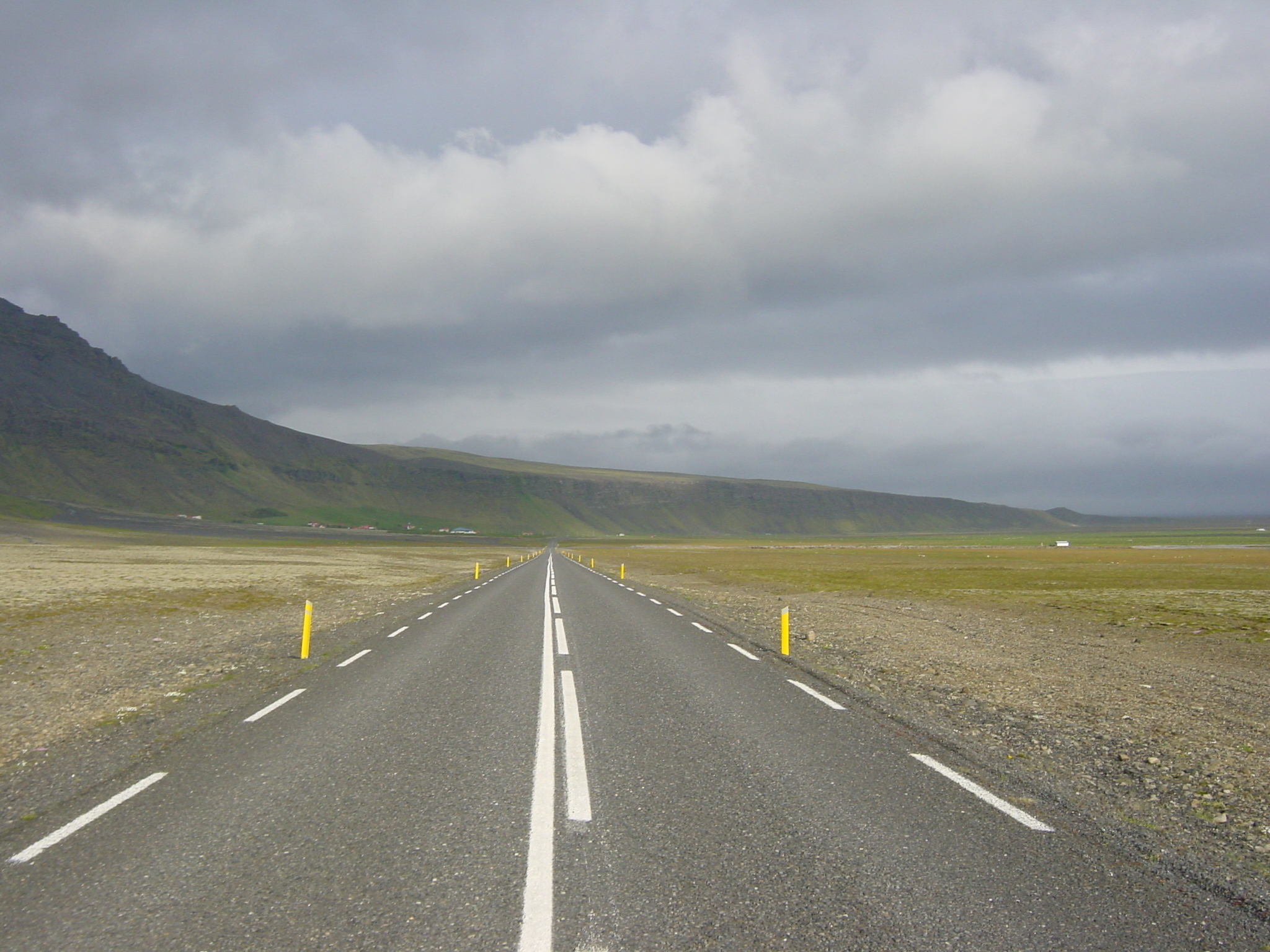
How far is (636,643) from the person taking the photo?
660 inches

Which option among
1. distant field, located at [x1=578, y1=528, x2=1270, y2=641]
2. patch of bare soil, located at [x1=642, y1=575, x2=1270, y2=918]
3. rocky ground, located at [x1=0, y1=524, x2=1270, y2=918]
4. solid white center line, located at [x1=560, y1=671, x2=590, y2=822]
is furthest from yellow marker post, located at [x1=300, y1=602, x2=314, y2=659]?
distant field, located at [x1=578, y1=528, x2=1270, y2=641]

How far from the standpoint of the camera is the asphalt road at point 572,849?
4492 mm

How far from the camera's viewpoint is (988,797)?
6797 mm

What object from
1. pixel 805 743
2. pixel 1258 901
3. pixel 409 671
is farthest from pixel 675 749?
pixel 409 671

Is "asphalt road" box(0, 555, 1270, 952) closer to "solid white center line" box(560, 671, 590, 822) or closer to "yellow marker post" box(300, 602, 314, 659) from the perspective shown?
"solid white center line" box(560, 671, 590, 822)

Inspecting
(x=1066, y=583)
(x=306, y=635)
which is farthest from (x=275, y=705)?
(x=1066, y=583)

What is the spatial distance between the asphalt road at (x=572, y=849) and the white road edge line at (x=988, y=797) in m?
0.04

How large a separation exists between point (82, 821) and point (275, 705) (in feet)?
14.4

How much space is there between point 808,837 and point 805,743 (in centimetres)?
276

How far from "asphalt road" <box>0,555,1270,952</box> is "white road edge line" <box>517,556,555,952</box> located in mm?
23

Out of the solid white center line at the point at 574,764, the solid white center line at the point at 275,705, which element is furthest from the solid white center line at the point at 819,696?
the solid white center line at the point at 275,705

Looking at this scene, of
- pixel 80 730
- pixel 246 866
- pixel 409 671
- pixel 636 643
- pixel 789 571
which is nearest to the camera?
pixel 246 866

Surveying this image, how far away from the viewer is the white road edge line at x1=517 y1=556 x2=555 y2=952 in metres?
4.40

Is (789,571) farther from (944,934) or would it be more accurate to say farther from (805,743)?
(944,934)
